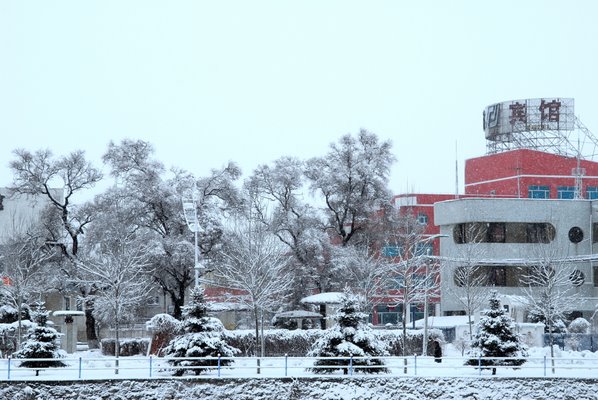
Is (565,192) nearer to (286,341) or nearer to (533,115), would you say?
(533,115)

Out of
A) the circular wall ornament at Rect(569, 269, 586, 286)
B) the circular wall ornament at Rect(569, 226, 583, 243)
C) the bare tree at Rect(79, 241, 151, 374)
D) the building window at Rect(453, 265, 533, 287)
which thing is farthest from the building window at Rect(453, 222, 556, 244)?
the bare tree at Rect(79, 241, 151, 374)

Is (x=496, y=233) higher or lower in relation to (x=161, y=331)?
higher

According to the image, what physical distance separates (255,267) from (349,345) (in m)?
12.0

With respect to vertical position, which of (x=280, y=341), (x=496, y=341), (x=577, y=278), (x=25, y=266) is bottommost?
(x=280, y=341)

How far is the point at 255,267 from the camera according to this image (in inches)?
1858

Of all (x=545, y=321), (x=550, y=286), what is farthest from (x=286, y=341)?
(x=545, y=321)

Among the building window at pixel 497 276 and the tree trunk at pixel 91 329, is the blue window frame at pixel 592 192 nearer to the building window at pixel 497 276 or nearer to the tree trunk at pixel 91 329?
the building window at pixel 497 276

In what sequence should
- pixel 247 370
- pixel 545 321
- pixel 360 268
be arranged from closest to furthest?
pixel 247 370 → pixel 545 321 → pixel 360 268

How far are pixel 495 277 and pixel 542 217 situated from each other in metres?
5.47

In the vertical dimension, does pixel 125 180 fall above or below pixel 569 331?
above

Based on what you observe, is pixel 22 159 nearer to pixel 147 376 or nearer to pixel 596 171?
pixel 147 376

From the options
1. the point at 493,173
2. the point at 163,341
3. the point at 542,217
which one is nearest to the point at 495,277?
the point at 542,217

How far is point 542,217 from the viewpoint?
213 feet

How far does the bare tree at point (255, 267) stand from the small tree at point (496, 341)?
10.4 meters
